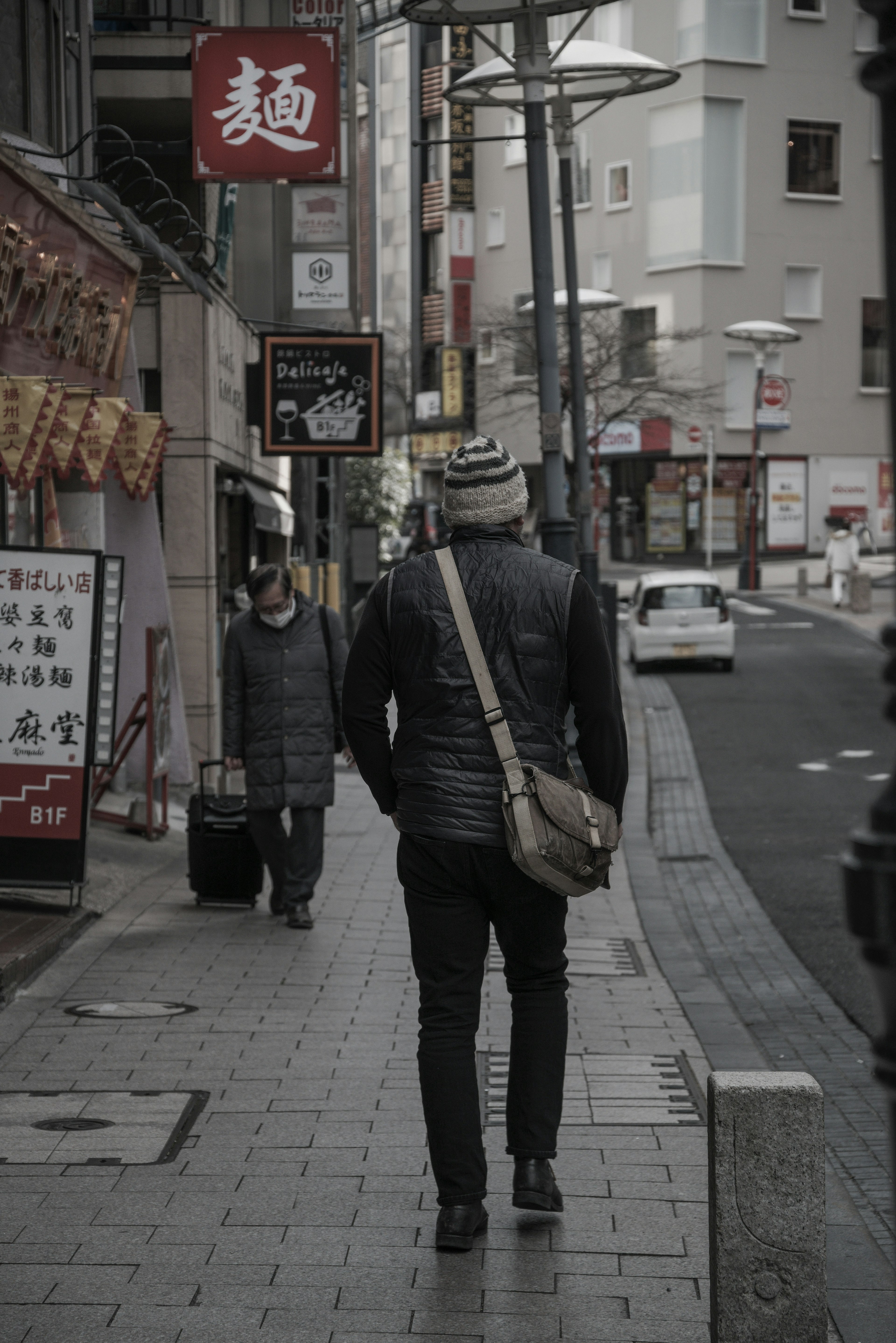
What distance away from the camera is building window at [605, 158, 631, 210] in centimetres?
5353

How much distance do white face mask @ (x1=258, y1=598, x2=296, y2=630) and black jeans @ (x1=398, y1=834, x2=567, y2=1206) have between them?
4.40 meters

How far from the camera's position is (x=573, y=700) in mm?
4305

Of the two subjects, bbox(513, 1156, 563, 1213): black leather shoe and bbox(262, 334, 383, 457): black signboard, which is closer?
bbox(513, 1156, 563, 1213): black leather shoe

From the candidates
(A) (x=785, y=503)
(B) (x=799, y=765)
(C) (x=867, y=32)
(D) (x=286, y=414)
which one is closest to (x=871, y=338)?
(A) (x=785, y=503)

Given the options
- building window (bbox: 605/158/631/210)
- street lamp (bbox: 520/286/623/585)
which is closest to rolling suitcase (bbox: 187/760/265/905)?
street lamp (bbox: 520/286/623/585)

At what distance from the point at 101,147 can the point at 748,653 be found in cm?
1715

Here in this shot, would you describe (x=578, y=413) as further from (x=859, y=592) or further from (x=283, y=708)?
(x=859, y=592)

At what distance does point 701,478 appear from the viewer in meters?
51.6

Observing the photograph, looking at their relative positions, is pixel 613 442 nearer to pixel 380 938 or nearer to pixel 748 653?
pixel 748 653

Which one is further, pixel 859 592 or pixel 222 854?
pixel 859 592

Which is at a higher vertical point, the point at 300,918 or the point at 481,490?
the point at 481,490

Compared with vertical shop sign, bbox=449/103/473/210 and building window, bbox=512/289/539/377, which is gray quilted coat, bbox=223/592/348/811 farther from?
vertical shop sign, bbox=449/103/473/210

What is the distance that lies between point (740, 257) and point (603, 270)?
15.2 feet

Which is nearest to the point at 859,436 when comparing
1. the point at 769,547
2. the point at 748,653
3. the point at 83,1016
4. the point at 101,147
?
the point at 769,547
